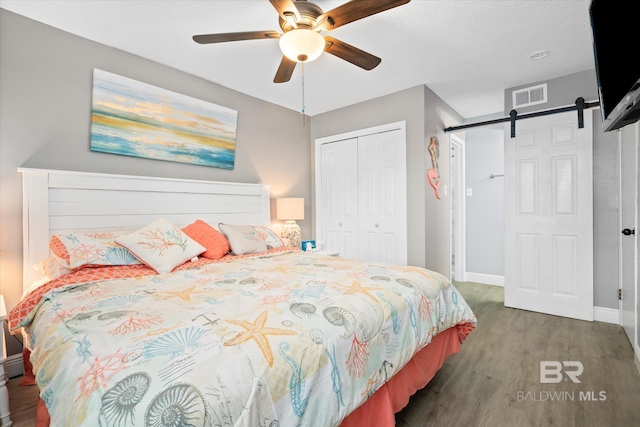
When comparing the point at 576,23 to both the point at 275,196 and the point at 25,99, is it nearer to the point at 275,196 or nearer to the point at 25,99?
the point at 275,196

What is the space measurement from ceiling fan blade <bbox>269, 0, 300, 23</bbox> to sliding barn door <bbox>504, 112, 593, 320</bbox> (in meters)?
2.83

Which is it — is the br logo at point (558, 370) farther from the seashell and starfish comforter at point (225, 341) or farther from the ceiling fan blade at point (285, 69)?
the ceiling fan blade at point (285, 69)

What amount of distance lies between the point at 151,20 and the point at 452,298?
2860 millimetres

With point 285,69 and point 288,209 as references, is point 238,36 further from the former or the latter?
point 288,209

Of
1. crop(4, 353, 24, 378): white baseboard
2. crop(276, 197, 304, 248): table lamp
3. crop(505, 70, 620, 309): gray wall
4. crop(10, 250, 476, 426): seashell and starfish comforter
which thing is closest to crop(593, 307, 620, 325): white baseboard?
crop(505, 70, 620, 309): gray wall

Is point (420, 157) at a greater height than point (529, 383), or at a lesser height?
greater

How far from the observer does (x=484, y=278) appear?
457cm

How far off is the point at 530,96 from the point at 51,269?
454 cm

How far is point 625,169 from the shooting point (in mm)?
2611

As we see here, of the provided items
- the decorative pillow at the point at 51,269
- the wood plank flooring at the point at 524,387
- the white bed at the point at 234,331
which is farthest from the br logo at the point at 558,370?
the decorative pillow at the point at 51,269

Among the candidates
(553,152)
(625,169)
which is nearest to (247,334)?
(625,169)

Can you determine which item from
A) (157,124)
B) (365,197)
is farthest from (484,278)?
(157,124)

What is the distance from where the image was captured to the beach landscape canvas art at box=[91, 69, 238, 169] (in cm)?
251

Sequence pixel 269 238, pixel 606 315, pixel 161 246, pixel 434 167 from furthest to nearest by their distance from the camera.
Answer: pixel 434 167 → pixel 269 238 → pixel 606 315 → pixel 161 246
